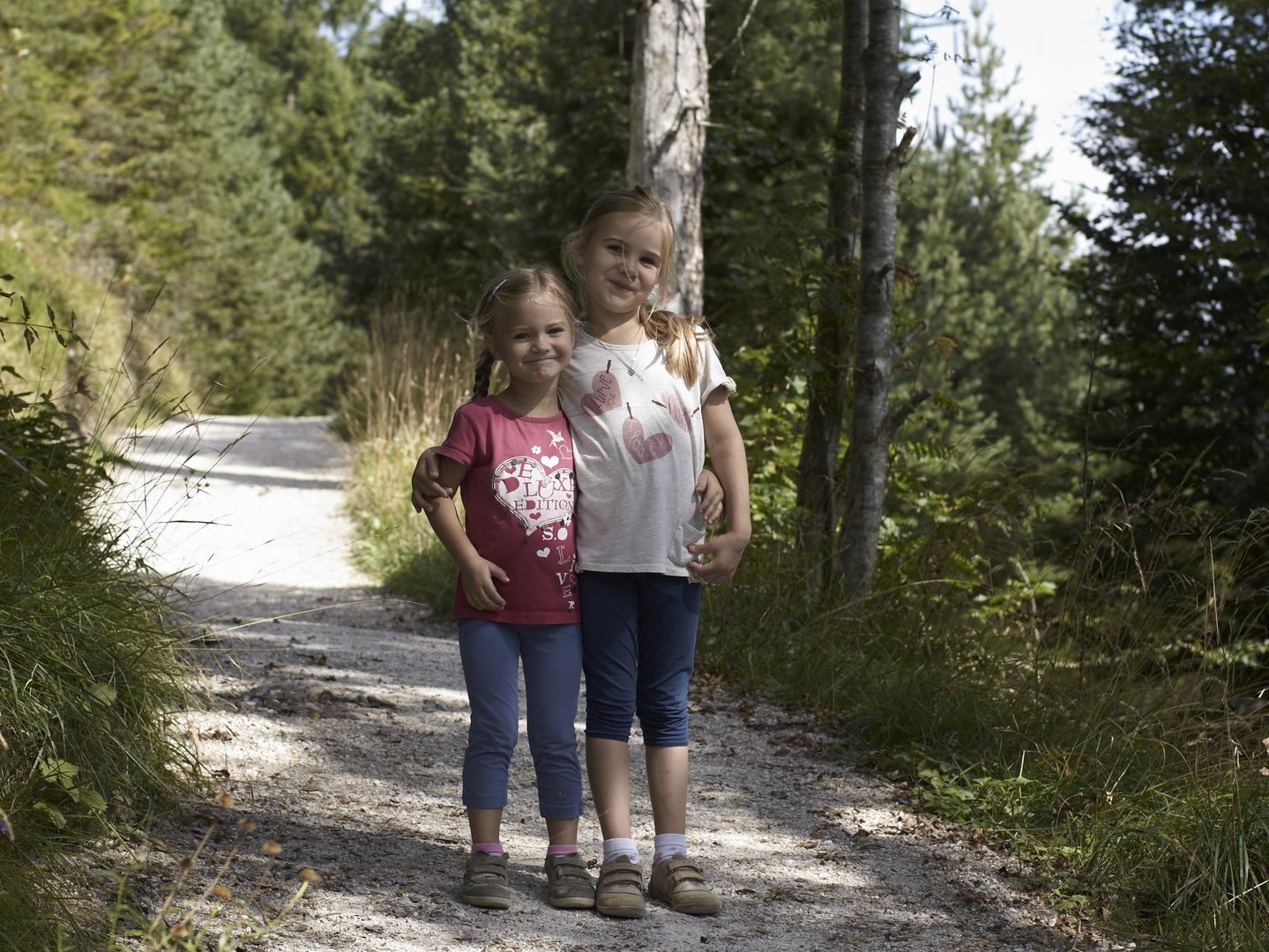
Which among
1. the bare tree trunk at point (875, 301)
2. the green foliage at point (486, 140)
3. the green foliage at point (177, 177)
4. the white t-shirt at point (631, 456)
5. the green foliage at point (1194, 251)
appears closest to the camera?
the white t-shirt at point (631, 456)

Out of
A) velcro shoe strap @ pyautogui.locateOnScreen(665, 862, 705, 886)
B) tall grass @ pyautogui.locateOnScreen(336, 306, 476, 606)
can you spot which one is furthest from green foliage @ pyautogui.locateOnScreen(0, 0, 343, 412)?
velcro shoe strap @ pyautogui.locateOnScreen(665, 862, 705, 886)

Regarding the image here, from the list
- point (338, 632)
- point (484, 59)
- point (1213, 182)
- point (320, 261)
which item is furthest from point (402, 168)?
point (338, 632)

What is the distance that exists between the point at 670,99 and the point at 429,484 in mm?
4405

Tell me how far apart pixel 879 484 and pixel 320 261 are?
2700 centimetres

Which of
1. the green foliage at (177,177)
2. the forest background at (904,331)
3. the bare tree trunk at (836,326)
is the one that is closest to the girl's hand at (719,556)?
the forest background at (904,331)

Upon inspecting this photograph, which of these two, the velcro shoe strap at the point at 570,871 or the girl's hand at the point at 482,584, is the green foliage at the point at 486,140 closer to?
the girl's hand at the point at 482,584

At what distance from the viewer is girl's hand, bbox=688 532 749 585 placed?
2527 mm

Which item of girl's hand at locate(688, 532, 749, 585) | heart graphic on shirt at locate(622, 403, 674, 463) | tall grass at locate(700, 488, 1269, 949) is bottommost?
tall grass at locate(700, 488, 1269, 949)

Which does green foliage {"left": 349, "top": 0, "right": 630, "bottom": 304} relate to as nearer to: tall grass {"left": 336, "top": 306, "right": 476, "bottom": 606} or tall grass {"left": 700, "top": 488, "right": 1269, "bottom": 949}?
tall grass {"left": 336, "top": 306, "right": 476, "bottom": 606}

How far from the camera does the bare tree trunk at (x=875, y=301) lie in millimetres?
4770

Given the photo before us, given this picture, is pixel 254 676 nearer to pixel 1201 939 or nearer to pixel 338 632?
pixel 338 632

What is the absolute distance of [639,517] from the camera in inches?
97.5

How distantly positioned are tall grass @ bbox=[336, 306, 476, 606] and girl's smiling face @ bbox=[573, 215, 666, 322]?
357cm

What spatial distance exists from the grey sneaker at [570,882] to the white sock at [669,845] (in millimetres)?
173
